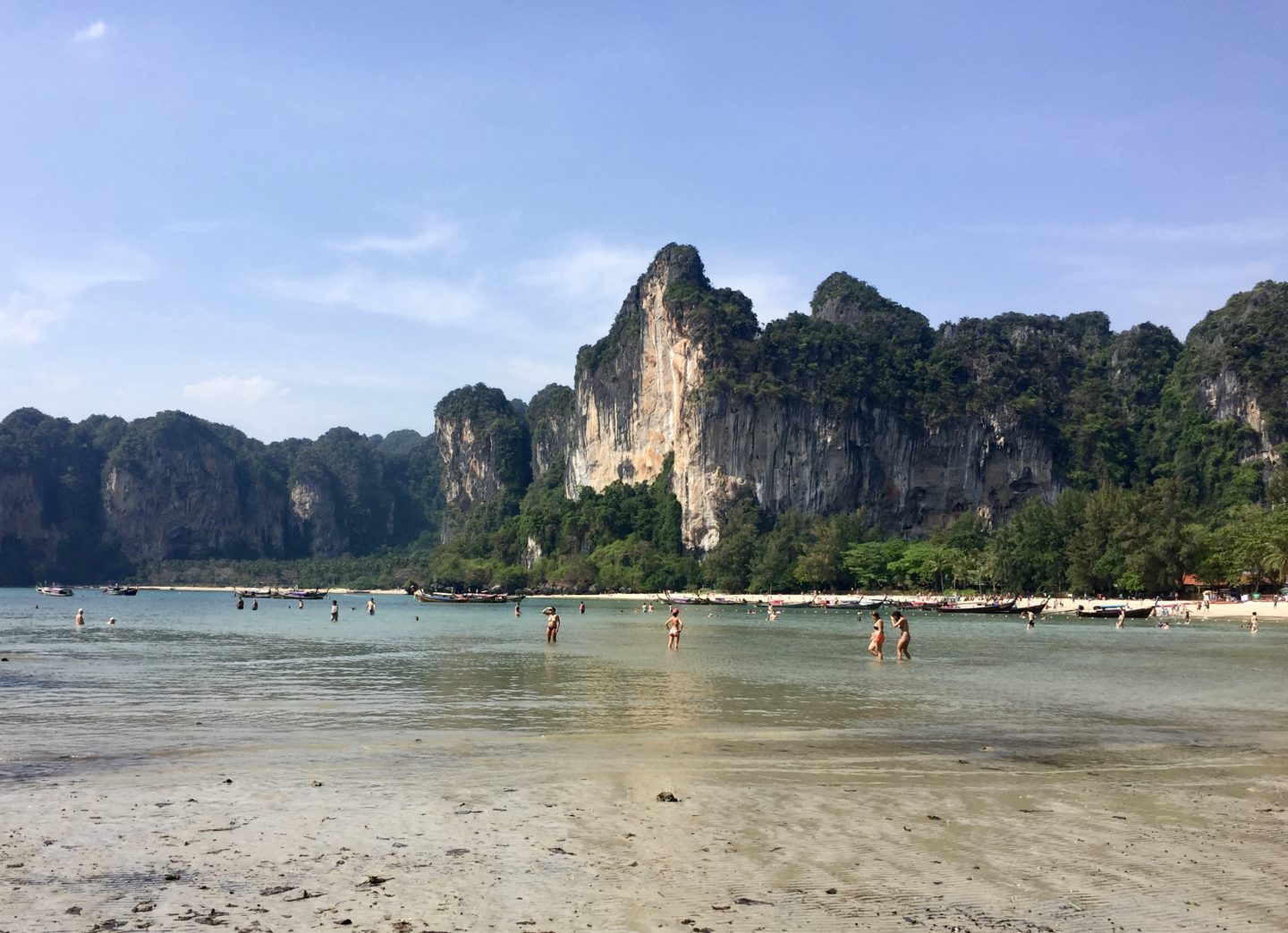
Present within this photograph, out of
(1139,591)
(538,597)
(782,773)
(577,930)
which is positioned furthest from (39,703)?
(538,597)

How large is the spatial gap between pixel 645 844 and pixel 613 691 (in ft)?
39.6

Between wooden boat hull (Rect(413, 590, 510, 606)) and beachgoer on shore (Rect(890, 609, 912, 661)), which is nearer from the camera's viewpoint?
beachgoer on shore (Rect(890, 609, 912, 661))

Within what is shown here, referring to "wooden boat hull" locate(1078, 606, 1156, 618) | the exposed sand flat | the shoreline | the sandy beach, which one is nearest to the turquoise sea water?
the sandy beach

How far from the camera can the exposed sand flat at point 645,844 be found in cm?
673

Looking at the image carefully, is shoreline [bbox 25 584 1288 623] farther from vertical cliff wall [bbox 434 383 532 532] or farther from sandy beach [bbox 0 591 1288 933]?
sandy beach [bbox 0 591 1288 933]

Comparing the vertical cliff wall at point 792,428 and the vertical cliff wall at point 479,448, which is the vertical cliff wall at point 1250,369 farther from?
the vertical cliff wall at point 479,448

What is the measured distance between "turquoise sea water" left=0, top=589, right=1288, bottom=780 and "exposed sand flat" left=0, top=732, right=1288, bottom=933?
6.29 feet

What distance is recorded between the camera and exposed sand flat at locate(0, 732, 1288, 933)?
673 centimetres

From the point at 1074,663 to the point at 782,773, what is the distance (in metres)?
20.6

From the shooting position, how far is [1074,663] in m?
29.4

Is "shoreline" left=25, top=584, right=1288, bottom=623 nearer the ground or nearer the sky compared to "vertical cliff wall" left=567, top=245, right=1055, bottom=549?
nearer the ground

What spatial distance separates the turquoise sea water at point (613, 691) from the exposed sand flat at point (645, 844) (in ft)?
6.29

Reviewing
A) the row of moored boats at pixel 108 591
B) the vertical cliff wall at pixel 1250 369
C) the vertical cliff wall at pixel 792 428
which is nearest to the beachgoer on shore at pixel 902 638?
the vertical cliff wall at pixel 792 428

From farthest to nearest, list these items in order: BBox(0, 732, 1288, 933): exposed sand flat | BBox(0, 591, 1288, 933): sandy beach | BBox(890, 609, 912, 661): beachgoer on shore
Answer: BBox(890, 609, 912, 661): beachgoer on shore
BBox(0, 591, 1288, 933): sandy beach
BBox(0, 732, 1288, 933): exposed sand flat
